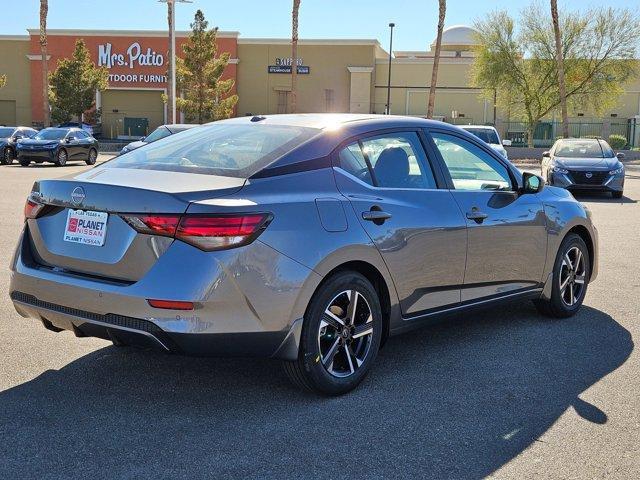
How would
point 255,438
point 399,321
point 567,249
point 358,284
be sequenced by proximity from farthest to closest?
1. point 567,249
2. point 399,321
3. point 358,284
4. point 255,438

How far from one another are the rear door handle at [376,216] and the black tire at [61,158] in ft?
76.9

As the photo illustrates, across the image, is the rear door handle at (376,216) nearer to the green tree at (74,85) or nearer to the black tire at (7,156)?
the black tire at (7,156)

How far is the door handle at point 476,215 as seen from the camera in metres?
5.11

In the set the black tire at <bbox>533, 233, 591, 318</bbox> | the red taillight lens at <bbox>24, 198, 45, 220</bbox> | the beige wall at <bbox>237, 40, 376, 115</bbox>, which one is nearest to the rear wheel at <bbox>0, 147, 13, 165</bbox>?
the red taillight lens at <bbox>24, 198, 45, 220</bbox>

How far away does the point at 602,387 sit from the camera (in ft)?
15.0

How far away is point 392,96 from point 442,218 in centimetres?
5387

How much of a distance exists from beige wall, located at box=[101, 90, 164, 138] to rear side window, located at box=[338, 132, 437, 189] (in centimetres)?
5446

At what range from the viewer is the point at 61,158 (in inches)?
1023

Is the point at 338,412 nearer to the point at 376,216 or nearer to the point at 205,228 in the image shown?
the point at 376,216

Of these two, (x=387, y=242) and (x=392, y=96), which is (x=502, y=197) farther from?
(x=392, y=96)

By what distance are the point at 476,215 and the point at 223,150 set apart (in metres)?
1.84

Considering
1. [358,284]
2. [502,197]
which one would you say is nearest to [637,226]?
[502,197]

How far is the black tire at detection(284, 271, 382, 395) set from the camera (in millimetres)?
4086

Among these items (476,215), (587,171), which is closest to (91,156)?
(587,171)
